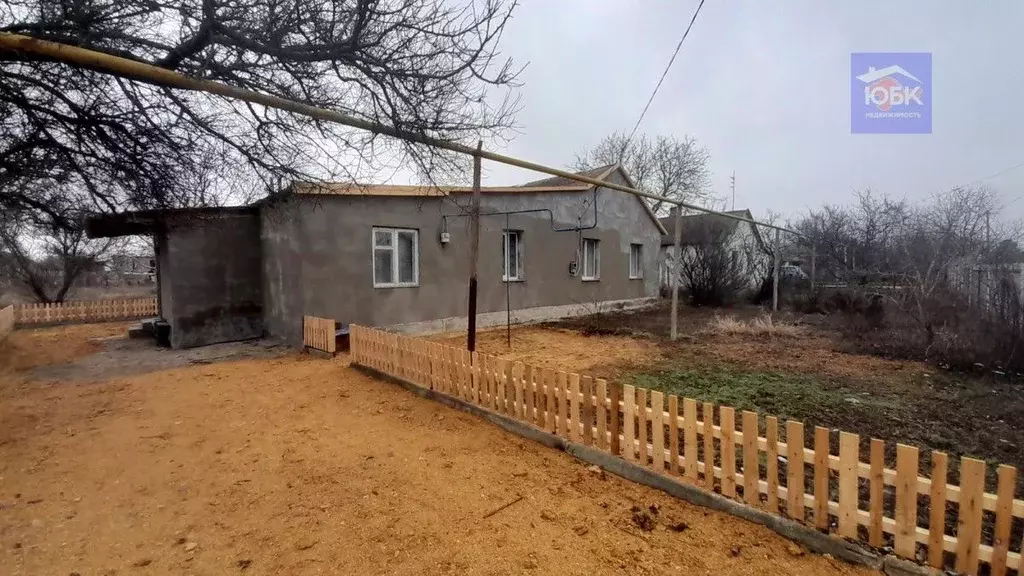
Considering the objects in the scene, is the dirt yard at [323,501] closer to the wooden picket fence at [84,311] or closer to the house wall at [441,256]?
the house wall at [441,256]

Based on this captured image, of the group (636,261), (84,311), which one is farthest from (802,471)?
(84,311)

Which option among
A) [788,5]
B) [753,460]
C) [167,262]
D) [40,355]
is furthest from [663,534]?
[40,355]

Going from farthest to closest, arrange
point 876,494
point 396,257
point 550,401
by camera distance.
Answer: point 396,257, point 550,401, point 876,494

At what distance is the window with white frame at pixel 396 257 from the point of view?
10.3 metres

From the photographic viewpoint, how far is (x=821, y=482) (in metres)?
2.83

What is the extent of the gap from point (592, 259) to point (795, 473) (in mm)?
13927

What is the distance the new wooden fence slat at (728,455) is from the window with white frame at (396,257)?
834 cm

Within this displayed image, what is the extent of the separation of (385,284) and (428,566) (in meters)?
8.26

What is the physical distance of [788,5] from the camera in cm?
648

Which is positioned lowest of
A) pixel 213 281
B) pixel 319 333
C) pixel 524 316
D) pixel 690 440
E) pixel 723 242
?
pixel 524 316

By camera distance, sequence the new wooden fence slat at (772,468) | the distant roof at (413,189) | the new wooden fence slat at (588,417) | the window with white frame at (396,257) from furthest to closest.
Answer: the window with white frame at (396,257)
the distant roof at (413,189)
the new wooden fence slat at (588,417)
the new wooden fence slat at (772,468)

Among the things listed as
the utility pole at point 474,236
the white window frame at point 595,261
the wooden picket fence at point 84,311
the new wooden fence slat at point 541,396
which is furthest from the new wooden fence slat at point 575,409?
the wooden picket fence at point 84,311

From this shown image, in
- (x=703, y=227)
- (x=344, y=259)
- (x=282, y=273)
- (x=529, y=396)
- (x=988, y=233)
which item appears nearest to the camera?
(x=529, y=396)

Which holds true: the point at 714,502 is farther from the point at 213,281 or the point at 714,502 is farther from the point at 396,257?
the point at 213,281
